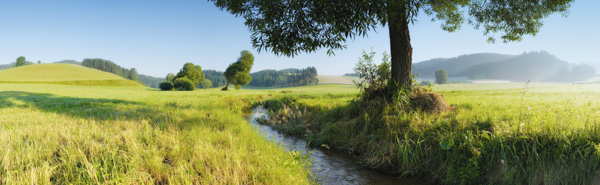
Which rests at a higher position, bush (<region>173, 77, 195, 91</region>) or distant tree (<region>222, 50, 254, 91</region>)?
distant tree (<region>222, 50, 254, 91</region>)

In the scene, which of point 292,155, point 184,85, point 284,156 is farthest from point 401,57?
point 184,85

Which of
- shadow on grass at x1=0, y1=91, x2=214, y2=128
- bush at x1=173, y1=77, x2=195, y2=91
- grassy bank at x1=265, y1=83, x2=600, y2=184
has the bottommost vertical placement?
grassy bank at x1=265, y1=83, x2=600, y2=184

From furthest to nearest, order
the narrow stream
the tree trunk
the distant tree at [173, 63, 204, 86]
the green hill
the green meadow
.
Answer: the green hill → the distant tree at [173, 63, 204, 86] → the tree trunk → the narrow stream → the green meadow

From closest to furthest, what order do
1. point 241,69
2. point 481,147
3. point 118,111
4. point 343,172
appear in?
point 481,147 → point 343,172 → point 118,111 → point 241,69

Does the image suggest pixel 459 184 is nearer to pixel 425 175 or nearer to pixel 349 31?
pixel 425 175

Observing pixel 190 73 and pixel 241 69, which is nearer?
pixel 241 69

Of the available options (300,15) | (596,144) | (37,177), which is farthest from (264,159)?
(596,144)

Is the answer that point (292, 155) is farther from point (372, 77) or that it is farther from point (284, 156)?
point (372, 77)

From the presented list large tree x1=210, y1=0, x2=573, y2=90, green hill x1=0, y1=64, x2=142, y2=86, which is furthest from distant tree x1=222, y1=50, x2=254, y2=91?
green hill x1=0, y1=64, x2=142, y2=86

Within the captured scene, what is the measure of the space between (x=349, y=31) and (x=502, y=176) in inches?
218

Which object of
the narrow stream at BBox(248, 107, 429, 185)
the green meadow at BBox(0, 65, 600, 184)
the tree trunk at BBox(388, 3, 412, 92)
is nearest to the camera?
the green meadow at BBox(0, 65, 600, 184)

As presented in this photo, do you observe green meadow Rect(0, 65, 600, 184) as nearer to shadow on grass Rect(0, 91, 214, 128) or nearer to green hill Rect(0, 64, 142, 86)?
shadow on grass Rect(0, 91, 214, 128)

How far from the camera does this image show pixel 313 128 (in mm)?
9922

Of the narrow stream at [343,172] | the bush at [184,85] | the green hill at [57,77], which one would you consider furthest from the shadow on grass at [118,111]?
the green hill at [57,77]
